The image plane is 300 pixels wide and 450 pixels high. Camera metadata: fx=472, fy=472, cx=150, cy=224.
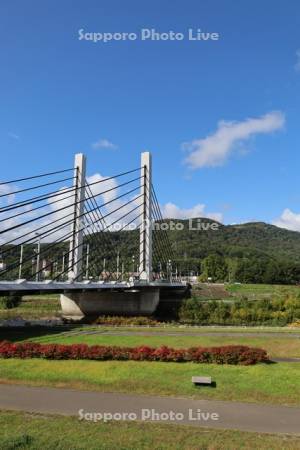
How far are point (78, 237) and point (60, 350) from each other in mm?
25903

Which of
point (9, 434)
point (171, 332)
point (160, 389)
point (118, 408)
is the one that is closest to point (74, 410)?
point (118, 408)

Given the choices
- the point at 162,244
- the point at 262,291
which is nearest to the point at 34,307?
the point at 162,244

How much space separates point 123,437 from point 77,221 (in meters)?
35.4

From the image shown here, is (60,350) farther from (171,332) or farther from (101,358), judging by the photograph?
(171,332)

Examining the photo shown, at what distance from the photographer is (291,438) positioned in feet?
32.8

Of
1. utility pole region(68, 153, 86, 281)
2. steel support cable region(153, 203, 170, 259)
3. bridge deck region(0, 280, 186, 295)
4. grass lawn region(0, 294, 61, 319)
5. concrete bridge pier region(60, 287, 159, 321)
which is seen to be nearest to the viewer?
bridge deck region(0, 280, 186, 295)

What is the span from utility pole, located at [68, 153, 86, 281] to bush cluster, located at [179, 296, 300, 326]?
1404 cm

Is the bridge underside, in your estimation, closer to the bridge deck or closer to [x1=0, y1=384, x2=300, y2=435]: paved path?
the bridge deck

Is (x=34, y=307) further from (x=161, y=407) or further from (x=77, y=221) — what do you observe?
(x=161, y=407)

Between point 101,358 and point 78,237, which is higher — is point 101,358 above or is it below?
below

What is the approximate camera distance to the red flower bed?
17375 mm

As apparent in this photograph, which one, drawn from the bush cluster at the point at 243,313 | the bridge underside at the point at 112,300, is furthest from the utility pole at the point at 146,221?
the bush cluster at the point at 243,313

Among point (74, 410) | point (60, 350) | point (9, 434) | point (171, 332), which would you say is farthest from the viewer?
point (171, 332)

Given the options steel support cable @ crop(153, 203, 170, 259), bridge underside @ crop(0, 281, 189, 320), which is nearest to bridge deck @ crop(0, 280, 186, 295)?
bridge underside @ crop(0, 281, 189, 320)
